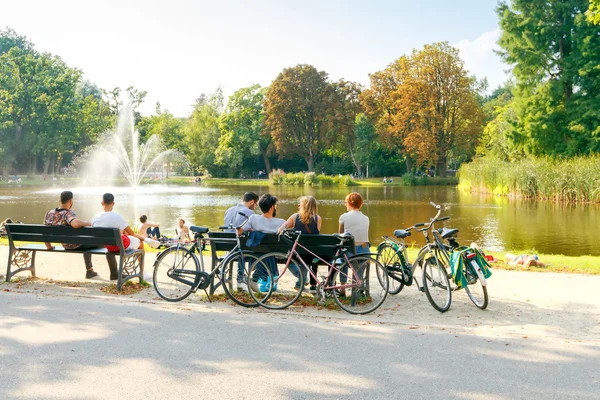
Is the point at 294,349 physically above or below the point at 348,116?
below

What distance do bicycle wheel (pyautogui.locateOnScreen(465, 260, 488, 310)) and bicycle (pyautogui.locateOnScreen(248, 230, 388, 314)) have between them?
36.8 inches

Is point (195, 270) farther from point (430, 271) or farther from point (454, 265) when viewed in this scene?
point (454, 265)

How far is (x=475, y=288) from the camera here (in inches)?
259

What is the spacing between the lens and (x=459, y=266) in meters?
6.37

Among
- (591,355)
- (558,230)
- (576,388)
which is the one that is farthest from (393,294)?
(558,230)

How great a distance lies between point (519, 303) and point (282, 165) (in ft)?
219

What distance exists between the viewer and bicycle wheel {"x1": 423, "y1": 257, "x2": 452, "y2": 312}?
6.33 meters

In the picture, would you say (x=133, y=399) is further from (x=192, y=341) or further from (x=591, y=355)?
(x=591, y=355)

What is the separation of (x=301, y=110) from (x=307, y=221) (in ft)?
198

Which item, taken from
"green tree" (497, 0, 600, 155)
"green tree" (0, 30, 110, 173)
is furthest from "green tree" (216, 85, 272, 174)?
"green tree" (497, 0, 600, 155)

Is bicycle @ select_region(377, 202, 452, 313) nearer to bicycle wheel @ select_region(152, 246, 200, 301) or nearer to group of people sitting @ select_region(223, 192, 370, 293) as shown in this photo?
group of people sitting @ select_region(223, 192, 370, 293)

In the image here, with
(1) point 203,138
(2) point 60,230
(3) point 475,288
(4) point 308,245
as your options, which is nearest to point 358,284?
(4) point 308,245

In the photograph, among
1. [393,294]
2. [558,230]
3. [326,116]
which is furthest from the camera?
[326,116]

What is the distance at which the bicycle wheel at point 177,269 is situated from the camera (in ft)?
22.5
